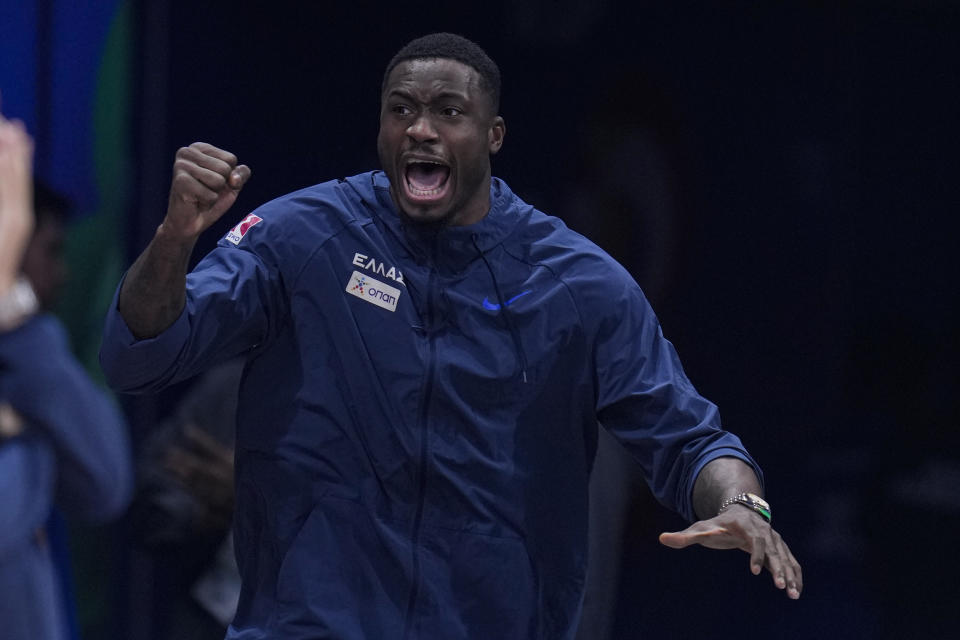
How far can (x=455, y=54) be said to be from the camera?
2895 millimetres

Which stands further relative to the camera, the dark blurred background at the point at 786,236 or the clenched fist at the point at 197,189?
the dark blurred background at the point at 786,236

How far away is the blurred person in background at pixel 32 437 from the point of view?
111 inches

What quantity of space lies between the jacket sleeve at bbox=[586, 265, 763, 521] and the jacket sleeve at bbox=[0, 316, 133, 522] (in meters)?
0.97

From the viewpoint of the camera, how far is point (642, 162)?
216 inches

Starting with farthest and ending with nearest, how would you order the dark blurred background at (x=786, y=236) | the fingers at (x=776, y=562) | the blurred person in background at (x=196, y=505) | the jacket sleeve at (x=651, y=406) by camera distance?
the dark blurred background at (x=786, y=236) → the blurred person in background at (x=196, y=505) → the jacket sleeve at (x=651, y=406) → the fingers at (x=776, y=562)

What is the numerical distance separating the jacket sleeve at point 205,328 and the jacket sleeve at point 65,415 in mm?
298

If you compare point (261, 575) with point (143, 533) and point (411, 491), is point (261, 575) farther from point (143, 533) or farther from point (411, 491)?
point (143, 533)

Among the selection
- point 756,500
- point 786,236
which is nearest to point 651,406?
point 756,500

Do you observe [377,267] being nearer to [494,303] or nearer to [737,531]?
[494,303]

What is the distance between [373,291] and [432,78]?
0.42m

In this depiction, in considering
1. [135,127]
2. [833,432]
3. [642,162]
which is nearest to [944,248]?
[833,432]

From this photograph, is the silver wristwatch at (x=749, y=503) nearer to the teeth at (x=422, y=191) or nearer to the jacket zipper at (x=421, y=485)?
the jacket zipper at (x=421, y=485)

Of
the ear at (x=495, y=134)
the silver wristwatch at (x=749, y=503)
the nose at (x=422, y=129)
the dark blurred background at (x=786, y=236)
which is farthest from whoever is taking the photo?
the dark blurred background at (x=786, y=236)

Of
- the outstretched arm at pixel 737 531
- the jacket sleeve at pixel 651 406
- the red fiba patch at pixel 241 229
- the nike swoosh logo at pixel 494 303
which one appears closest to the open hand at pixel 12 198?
the red fiba patch at pixel 241 229
